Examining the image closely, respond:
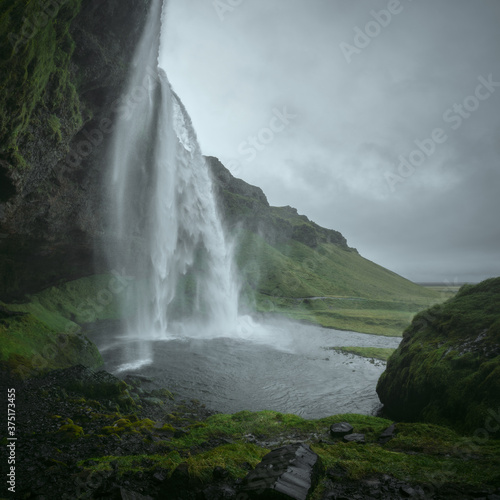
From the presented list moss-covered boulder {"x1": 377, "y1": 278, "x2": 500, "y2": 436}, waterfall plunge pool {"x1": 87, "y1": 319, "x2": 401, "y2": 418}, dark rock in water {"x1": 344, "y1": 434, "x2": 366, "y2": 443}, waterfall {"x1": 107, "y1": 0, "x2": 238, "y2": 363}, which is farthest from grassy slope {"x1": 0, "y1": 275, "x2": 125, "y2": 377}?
moss-covered boulder {"x1": 377, "y1": 278, "x2": 500, "y2": 436}

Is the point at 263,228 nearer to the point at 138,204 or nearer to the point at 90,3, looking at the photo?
the point at 138,204

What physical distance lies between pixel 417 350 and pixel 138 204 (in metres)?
45.7

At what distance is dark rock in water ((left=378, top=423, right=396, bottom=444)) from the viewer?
11.9 meters

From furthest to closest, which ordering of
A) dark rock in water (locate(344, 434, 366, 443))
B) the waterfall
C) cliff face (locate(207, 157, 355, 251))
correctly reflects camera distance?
1. cliff face (locate(207, 157, 355, 251))
2. the waterfall
3. dark rock in water (locate(344, 434, 366, 443))

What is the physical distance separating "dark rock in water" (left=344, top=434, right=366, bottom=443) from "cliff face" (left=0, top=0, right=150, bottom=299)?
2378cm

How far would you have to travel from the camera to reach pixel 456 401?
12477 mm

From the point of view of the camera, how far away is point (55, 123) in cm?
2428

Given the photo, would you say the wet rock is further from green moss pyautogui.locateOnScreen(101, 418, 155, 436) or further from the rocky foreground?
green moss pyautogui.locateOnScreen(101, 418, 155, 436)

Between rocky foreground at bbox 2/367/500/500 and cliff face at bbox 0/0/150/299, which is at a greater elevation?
cliff face at bbox 0/0/150/299

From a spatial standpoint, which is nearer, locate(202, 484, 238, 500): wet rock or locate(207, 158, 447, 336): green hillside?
locate(202, 484, 238, 500): wet rock

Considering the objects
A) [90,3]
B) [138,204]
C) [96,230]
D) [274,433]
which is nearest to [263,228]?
[138,204]

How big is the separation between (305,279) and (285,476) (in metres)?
121

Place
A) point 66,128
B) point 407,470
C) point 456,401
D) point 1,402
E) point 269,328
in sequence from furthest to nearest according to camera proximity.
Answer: point 269,328, point 66,128, point 1,402, point 456,401, point 407,470

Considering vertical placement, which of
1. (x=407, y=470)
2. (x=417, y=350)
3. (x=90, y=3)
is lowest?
(x=407, y=470)
